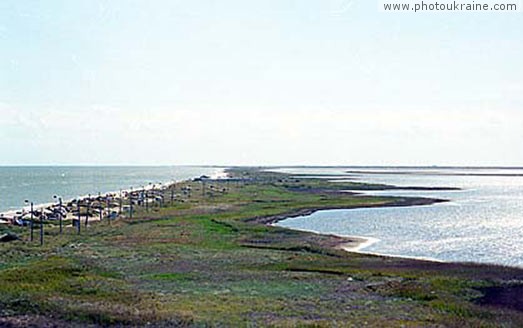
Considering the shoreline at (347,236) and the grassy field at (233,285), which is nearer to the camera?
the grassy field at (233,285)

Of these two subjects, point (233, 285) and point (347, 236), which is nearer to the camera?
point (233, 285)

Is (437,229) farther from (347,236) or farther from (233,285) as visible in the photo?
(233,285)

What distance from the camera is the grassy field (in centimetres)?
3012

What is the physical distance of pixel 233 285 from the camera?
126 ft

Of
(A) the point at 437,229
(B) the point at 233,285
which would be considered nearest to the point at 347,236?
(A) the point at 437,229

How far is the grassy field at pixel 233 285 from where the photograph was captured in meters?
30.1

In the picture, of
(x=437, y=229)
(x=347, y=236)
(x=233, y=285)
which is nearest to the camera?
(x=233, y=285)

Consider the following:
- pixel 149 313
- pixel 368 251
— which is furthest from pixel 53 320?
pixel 368 251

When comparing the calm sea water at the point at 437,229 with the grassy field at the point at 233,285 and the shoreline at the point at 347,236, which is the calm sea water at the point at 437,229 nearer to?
the shoreline at the point at 347,236

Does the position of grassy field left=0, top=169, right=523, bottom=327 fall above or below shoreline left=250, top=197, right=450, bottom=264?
above

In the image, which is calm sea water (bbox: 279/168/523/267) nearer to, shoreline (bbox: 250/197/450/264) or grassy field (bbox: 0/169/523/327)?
shoreline (bbox: 250/197/450/264)

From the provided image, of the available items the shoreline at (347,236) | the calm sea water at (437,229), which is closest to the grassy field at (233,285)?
the shoreline at (347,236)

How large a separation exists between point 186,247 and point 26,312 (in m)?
25.0

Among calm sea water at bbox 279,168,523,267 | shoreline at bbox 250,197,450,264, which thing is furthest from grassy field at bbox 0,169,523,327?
calm sea water at bbox 279,168,523,267
